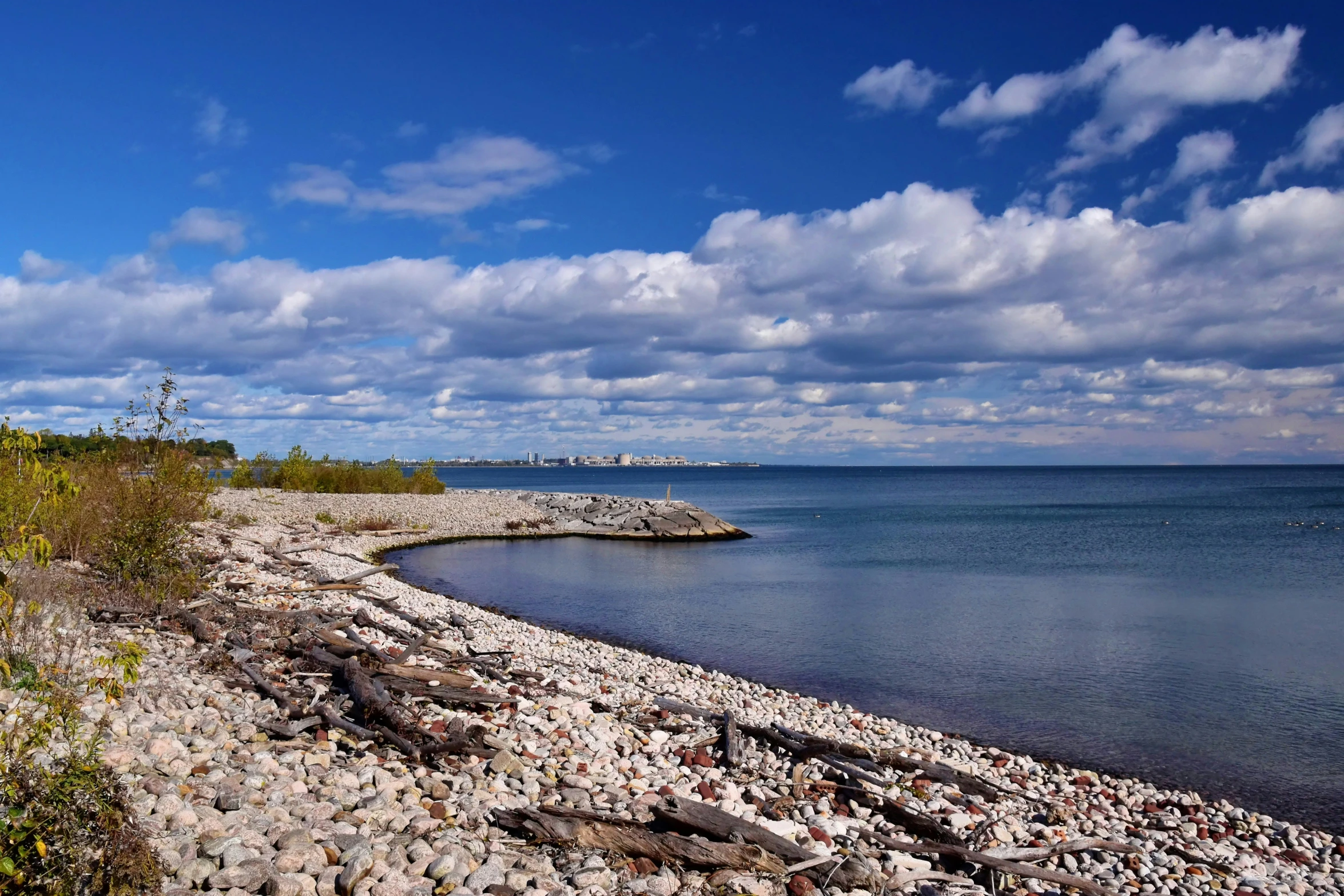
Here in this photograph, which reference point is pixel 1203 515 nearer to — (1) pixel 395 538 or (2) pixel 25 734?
(1) pixel 395 538

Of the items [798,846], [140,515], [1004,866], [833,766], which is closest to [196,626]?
[140,515]

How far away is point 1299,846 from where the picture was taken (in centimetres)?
927

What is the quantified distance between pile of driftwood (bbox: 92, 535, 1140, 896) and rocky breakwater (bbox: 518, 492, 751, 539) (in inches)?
1290

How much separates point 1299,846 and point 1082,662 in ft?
29.1

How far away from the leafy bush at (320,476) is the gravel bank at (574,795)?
3881cm

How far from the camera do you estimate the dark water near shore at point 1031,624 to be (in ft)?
43.1

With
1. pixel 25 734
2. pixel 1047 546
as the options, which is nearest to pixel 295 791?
pixel 25 734

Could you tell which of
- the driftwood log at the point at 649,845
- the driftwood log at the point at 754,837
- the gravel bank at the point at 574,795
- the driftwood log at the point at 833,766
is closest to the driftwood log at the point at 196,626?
the gravel bank at the point at 574,795

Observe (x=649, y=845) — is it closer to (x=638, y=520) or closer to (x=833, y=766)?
(x=833, y=766)

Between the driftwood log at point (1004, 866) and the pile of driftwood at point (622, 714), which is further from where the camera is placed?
the driftwood log at point (1004, 866)

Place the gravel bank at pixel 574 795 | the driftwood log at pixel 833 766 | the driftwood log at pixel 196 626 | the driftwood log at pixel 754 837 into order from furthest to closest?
1. the driftwood log at pixel 196 626
2. the driftwood log at pixel 833 766
3. the driftwood log at pixel 754 837
4. the gravel bank at pixel 574 795

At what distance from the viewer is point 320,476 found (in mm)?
51344

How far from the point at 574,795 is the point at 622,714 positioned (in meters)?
3.65

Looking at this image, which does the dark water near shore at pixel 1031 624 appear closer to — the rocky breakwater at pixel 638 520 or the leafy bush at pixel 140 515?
the rocky breakwater at pixel 638 520
